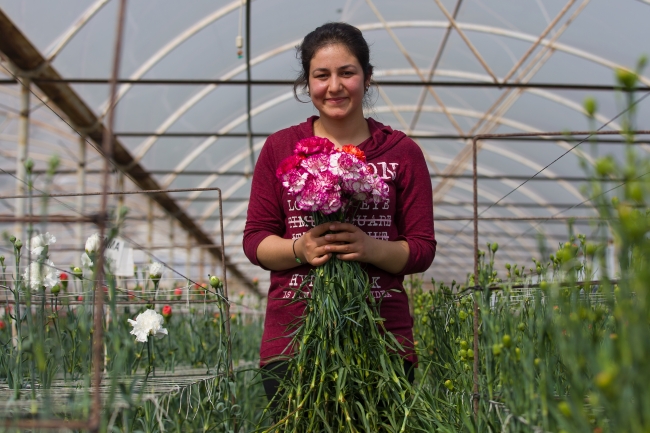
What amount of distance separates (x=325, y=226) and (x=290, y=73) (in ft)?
23.3

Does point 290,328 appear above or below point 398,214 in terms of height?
below

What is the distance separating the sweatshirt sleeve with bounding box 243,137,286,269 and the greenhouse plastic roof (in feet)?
12.7

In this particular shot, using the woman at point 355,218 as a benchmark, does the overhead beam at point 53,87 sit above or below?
above

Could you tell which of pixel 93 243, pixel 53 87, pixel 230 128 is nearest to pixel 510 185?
pixel 230 128

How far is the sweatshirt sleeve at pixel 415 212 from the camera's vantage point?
79.9 inches

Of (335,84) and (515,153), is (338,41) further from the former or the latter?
(515,153)

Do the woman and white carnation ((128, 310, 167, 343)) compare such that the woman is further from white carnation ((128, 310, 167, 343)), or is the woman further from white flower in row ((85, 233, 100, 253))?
white flower in row ((85, 233, 100, 253))

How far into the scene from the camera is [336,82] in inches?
81.9

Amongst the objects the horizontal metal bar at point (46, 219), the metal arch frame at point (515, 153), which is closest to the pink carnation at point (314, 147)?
the horizontal metal bar at point (46, 219)

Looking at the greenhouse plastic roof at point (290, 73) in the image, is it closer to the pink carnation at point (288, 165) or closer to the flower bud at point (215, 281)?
the flower bud at point (215, 281)

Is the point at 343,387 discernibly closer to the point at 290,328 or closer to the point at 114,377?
the point at 290,328

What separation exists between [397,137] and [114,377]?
1.18 metres

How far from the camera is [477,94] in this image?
32.3 ft

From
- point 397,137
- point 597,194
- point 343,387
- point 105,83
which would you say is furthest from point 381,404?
point 105,83
